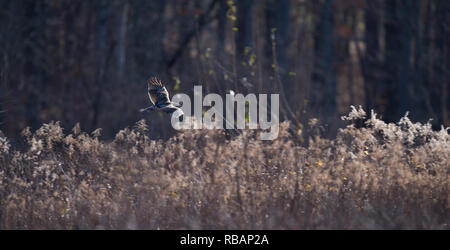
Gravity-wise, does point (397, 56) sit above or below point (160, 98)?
above

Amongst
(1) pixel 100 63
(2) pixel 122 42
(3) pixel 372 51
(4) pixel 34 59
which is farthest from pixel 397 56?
(4) pixel 34 59

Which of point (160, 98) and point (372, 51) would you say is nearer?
point (160, 98)

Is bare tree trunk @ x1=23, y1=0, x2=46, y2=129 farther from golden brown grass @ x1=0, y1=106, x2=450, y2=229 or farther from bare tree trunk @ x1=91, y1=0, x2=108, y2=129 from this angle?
golden brown grass @ x1=0, y1=106, x2=450, y2=229

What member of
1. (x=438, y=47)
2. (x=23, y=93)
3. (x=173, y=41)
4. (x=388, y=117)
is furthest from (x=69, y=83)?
(x=438, y=47)

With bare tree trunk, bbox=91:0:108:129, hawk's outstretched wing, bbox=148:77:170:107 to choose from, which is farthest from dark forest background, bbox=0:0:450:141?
hawk's outstretched wing, bbox=148:77:170:107

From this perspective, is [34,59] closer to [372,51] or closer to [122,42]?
[122,42]

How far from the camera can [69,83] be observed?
1817 cm

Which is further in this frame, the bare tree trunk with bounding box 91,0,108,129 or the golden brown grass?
the bare tree trunk with bounding box 91,0,108,129

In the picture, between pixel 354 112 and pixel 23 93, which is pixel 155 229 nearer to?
pixel 354 112

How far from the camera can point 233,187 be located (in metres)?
6.36

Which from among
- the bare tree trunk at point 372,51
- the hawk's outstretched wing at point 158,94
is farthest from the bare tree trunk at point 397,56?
the hawk's outstretched wing at point 158,94

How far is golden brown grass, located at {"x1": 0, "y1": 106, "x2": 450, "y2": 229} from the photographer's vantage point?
6.27m

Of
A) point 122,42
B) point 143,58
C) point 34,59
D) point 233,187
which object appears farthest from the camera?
point 143,58

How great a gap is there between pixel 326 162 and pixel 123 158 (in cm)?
257
